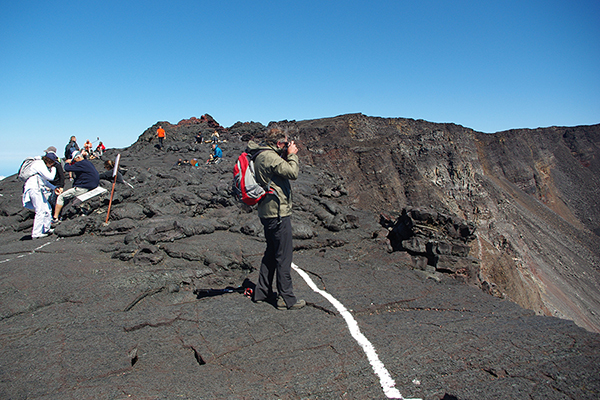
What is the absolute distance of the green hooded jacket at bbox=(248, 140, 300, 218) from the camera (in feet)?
12.2

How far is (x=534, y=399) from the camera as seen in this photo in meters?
2.34

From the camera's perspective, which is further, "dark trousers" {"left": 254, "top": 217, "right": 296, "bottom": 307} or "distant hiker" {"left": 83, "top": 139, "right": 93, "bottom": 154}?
"distant hiker" {"left": 83, "top": 139, "right": 93, "bottom": 154}

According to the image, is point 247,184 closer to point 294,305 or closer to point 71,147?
point 294,305

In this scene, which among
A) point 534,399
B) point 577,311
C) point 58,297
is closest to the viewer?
point 534,399

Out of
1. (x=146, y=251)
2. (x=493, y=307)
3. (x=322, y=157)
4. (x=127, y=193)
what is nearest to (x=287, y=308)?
(x=493, y=307)

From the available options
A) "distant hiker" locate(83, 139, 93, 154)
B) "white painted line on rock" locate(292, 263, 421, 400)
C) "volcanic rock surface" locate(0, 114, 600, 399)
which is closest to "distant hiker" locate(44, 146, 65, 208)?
"volcanic rock surface" locate(0, 114, 600, 399)

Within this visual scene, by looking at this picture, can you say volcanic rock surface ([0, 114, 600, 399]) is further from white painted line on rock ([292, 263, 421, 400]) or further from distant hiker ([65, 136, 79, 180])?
distant hiker ([65, 136, 79, 180])

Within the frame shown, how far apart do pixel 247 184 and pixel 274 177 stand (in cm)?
31

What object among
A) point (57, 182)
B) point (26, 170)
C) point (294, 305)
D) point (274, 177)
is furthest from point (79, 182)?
point (294, 305)

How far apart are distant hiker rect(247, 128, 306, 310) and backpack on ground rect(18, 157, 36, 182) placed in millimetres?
6407

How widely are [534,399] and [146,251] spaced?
550cm

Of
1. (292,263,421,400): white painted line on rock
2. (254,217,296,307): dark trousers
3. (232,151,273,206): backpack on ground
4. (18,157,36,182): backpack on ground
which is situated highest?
(18,157,36,182): backpack on ground

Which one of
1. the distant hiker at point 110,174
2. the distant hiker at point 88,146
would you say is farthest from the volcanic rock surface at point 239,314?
the distant hiker at point 88,146

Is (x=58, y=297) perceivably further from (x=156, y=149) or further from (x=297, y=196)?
(x=156, y=149)
